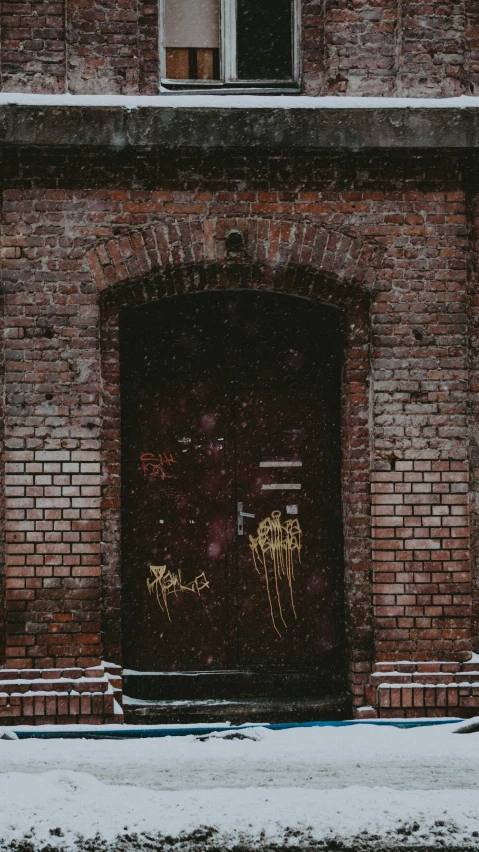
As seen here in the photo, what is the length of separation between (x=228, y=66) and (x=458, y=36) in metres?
1.60

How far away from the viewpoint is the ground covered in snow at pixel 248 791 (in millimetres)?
4020

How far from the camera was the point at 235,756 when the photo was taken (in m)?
5.05

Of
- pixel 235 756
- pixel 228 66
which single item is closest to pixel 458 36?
pixel 228 66

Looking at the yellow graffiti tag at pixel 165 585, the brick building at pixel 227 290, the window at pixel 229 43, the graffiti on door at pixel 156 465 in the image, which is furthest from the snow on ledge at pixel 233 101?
the yellow graffiti tag at pixel 165 585

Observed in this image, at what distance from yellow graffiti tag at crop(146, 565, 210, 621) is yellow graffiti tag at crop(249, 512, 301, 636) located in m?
0.49

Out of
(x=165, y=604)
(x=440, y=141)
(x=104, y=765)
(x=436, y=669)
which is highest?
(x=440, y=141)

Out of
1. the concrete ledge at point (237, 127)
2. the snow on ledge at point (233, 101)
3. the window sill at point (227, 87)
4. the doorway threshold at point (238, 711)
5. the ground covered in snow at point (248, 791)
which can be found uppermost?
the window sill at point (227, 87)

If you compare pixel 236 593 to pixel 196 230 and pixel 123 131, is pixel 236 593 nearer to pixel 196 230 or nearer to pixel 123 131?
pixel 196 230

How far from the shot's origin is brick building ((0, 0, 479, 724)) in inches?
216

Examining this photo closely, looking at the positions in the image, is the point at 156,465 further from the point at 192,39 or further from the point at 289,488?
the point at 192,39

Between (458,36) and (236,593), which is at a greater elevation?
(458,36)

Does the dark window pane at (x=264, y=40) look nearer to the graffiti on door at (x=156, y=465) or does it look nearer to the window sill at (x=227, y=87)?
the window sill at (x=227, y=87)

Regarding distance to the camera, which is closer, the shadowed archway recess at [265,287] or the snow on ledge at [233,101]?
the snow on ledge at [233,101]

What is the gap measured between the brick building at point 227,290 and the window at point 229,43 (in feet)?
0.06
